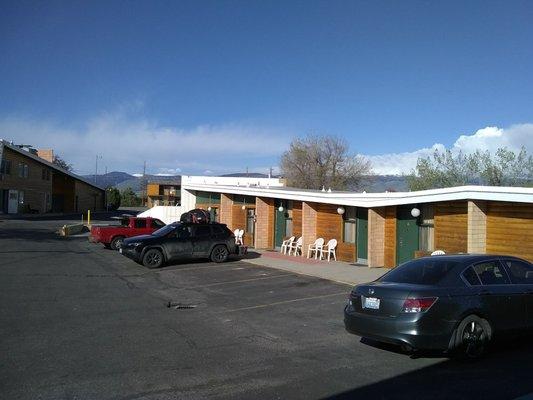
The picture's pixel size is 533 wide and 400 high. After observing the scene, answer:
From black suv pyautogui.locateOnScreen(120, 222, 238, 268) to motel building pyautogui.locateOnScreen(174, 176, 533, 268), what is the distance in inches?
158

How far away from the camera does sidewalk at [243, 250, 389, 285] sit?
16984 mm

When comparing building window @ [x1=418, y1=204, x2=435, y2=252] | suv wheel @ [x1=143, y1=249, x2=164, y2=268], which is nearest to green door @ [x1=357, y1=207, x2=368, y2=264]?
building window @ [x1=418, y1=204, x2=435, y2=252]

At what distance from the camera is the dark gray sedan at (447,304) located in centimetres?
737

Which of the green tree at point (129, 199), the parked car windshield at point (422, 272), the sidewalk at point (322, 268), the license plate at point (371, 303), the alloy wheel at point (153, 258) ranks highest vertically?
the green tree at point (129, 199)

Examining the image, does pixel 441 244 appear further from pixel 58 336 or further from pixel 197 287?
pixel 58 336

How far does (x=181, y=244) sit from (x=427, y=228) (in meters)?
8.84

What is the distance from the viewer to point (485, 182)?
2981 cm

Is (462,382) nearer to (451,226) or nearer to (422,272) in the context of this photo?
(422,272)

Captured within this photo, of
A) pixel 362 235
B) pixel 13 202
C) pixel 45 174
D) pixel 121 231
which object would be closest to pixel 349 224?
pixel 362 235

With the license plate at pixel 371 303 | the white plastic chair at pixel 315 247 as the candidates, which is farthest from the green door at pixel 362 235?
the license plate at pixel 371 303

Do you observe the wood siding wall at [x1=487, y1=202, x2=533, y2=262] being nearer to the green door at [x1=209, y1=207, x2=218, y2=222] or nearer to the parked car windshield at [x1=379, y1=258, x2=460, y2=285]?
the parked car windshield at [x1=379, y1=258, x2=460, y2=285]

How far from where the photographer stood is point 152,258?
20297 mm

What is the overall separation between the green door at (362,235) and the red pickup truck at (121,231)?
10558 millimetres

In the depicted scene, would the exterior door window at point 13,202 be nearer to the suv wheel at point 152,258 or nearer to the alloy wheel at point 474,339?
the suv wheel at point 152,258
